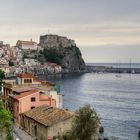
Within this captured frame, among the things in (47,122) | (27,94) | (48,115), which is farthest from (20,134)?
(27,94)

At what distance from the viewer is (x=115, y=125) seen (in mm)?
79375

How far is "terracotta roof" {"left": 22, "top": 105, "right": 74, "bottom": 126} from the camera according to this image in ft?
168

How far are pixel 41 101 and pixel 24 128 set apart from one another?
5225 millimetres

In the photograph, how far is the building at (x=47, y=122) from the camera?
167 ft

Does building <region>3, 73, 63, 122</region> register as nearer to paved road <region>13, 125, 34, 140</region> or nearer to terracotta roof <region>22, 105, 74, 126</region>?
terracotta roof <region>22, 105, 74, 126</region>

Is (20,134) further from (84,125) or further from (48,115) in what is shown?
(84,125)

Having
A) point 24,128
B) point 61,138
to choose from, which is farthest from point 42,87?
point 61,138

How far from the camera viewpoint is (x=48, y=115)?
53.5 metres

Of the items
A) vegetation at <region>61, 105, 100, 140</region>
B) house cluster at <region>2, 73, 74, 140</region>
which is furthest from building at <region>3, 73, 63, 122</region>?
vegetation at <region>61, 105, 100, 140</region>

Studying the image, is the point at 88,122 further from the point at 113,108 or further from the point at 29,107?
the point at 113,108

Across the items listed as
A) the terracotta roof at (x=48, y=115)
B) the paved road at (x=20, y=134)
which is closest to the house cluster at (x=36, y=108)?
the terracotta roof at (x=48, y=115)

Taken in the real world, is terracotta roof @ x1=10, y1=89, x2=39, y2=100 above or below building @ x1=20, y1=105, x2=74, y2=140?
above

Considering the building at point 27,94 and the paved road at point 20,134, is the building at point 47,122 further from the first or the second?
the building at point 27,94

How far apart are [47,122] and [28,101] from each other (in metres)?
11.0
